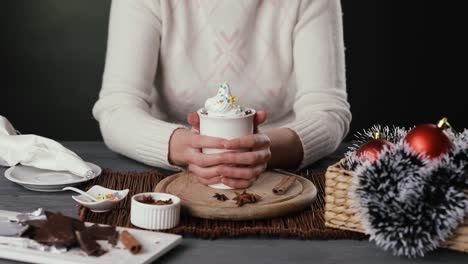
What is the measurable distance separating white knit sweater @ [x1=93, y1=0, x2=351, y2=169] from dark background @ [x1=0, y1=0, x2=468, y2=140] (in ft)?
4.47

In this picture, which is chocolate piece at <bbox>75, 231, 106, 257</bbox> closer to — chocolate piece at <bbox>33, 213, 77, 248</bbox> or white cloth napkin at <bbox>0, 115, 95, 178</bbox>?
chocolate piece at <bbox>33, 213, 77, 248</bbox>

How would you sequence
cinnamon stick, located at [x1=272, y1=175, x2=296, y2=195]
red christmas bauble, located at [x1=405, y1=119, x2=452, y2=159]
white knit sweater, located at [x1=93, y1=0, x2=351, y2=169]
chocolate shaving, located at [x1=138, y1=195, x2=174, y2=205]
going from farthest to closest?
white knit sweater, located at [x1=93, y1=0, x2=351, y2=169], cinnamon stick, located at [x1=272, y1=175, x2=296, y2=195], chocolate shaving, located at [x1=138, y1=195, x2=174, y2=205], red christmas bauble, located at [x1=405, y1=119, x2=452, y2=159]

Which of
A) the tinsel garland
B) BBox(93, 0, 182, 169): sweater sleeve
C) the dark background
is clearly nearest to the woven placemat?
the tinsel garland

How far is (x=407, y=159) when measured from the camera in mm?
1215

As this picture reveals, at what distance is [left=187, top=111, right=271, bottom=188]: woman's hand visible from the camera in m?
1.52

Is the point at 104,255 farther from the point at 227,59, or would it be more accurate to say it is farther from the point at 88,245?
the point at 227,59

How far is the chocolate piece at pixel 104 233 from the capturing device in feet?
3.96

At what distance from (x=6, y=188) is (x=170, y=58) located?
72 centimetres

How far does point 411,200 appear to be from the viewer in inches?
46.7

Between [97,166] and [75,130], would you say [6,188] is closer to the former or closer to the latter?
[97,166]

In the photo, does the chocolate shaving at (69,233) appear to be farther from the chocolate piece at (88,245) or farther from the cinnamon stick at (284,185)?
the cinnamon stick at (284,185)

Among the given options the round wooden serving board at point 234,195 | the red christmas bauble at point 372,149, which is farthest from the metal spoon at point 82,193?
the red christmas bauble at point 372,149

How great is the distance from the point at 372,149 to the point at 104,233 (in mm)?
459

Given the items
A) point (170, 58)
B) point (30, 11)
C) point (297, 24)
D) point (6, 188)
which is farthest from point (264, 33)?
point (30, 11)
